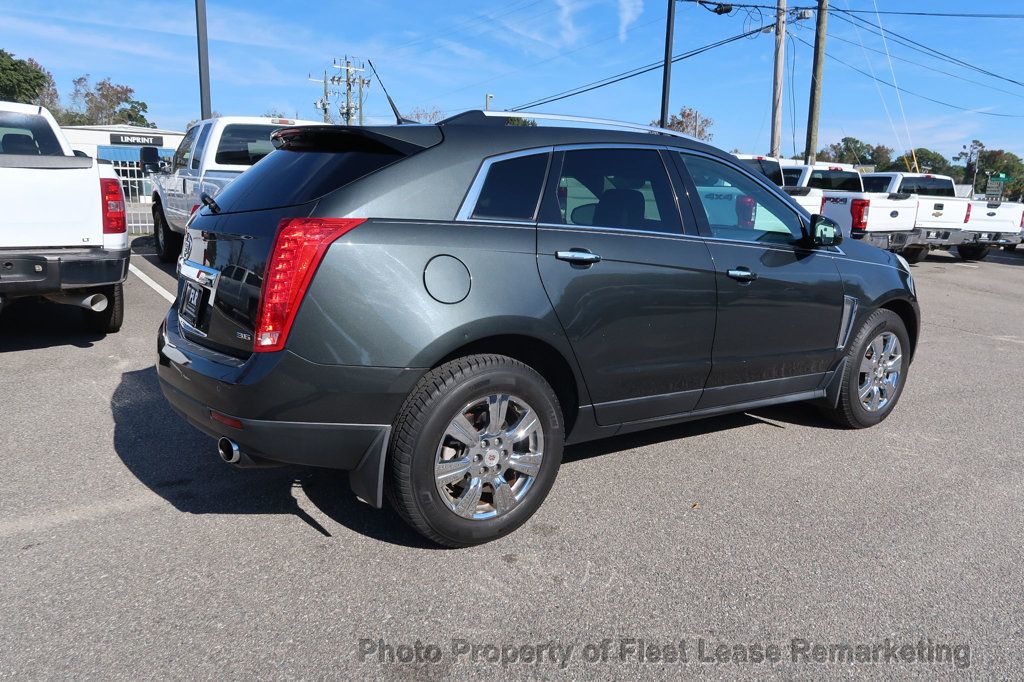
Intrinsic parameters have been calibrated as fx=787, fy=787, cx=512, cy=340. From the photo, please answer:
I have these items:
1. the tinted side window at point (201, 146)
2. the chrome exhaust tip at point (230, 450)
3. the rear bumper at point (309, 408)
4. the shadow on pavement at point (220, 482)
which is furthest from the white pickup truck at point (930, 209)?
the chrome exhaust tip at point (230, 450)

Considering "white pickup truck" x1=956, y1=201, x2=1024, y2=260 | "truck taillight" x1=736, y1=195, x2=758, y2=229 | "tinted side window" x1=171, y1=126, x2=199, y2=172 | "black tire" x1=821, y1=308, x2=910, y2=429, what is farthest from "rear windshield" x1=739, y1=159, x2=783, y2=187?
"truck taillight" x1=736, y1=195, x2=758, y2=229

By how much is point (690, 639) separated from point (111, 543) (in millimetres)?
2349

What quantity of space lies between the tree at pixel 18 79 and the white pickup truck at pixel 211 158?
237 feet

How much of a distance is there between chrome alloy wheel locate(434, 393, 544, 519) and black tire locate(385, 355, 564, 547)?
1.4 inches

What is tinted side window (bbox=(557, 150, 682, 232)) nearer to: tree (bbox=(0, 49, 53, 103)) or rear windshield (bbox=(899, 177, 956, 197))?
rear windshield (bbox=(899, 177, 956, 197))

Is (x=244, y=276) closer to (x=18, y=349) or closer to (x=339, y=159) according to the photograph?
(x=339, y=159)

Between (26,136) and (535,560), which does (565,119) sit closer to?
(535,560)

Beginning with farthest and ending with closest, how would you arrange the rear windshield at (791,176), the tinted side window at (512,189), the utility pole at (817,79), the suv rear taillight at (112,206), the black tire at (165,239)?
1. the utility pole at (817,79)
2. the rear windshield at (791,176)
3. the black tire at (165,239)
4. the suv rear taillight at (112,206)
5. the tinted side window at (512,189)

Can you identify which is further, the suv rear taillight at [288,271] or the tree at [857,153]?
the tree at [857,153]

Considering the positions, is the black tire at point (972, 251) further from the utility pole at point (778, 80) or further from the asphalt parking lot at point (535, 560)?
the asphalt parking lot at point (535, 560)

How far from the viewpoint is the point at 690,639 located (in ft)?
8.96

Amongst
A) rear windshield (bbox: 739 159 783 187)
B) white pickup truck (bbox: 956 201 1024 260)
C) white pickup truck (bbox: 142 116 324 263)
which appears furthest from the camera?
rear windshield (bbox: 739 159 783 187)

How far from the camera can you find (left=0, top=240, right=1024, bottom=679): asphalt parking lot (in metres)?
2.62

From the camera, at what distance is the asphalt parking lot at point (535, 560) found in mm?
2623
